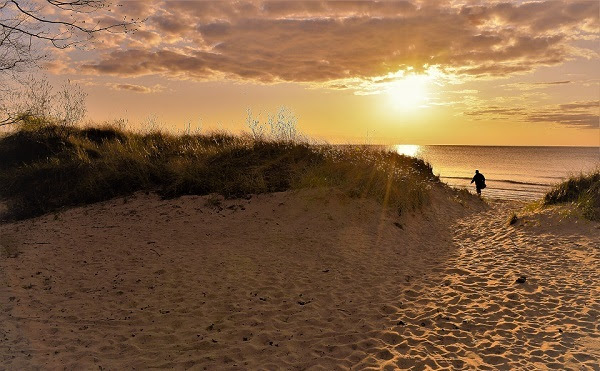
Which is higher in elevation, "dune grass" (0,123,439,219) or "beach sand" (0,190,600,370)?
"dune grass" (0,123,439,219)

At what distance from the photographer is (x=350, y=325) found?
6.83 meters

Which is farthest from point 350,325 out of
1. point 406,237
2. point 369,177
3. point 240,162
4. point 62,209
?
point 62,209

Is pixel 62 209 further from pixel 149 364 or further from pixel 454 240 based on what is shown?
pixel 454 240

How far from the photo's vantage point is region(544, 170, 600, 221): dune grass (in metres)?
13.3

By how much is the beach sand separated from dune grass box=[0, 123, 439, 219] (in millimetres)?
921

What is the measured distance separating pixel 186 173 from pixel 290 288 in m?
8.36

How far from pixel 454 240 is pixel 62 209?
13780 mm

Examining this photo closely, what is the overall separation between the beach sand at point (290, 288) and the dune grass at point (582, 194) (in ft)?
2.95

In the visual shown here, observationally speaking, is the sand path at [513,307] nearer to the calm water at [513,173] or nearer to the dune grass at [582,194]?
the dune grass at [582,194]

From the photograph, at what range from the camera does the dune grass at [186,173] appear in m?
14.8

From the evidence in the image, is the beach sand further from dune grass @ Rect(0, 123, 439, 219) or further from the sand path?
dune grass @ Rect(0, 123, 439, 219)

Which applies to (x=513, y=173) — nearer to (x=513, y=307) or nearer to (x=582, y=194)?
(x=582, y=194)

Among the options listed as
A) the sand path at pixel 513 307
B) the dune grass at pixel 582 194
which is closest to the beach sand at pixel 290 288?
the sand path at pixel 513 307

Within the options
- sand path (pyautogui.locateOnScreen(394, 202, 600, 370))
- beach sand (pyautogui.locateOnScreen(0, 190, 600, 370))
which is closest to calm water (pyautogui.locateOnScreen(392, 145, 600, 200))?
sand path (pyautogui.locateOnScreen(394, 202, 600, 370))
